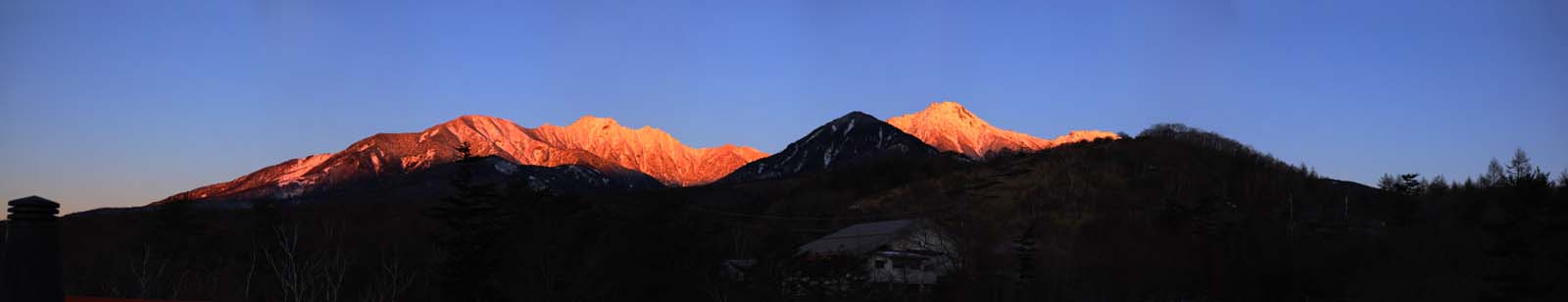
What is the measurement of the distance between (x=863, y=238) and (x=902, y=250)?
22.2 feet

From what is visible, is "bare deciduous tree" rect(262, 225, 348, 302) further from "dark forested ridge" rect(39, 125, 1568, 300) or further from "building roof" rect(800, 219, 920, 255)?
"building roof" rect(800, 219, 920, 255)

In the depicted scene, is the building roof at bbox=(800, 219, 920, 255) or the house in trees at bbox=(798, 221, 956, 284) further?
the building roof at bbox=(800, 219, 920, 255)

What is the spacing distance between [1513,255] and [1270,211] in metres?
49.2

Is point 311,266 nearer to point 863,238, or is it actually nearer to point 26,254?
point 863,238

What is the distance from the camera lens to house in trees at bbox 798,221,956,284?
63.5m

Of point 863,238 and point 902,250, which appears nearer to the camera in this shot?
point 902,250

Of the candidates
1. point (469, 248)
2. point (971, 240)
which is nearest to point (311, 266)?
point (469, 248)

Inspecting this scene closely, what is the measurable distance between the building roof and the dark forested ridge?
277cm

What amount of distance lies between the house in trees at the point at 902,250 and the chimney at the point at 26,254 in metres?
49.1

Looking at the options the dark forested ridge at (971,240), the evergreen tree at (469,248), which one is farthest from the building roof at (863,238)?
the evergreen tree at (469,248)

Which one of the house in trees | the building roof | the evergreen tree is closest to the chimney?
the evergreen tree

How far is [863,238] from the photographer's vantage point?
7262 centimetres

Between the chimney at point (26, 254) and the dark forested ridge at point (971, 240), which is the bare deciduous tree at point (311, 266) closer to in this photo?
the dark forested ridge at point (971, 240)

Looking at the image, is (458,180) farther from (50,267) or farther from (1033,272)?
(50,267)
